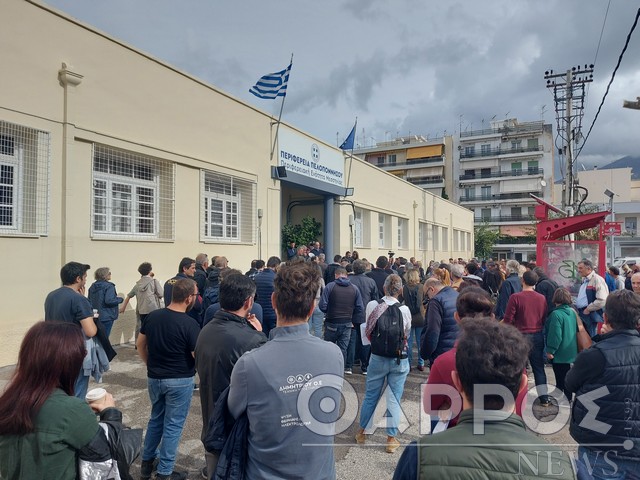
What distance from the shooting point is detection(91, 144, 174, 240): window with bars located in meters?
8.60

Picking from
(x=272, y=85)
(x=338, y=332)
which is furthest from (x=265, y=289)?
(x=272, y=85)

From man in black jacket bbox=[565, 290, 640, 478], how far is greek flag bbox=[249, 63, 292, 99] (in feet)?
35.7

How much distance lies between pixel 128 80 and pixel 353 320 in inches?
271

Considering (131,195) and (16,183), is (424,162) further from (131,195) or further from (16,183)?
(16,183)

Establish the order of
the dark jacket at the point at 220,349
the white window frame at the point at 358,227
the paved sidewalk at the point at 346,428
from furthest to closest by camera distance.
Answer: the white window frame at the point at 358,227
the paved sidewalk at the point at 346,428
the dark jacket at the point at 220,349

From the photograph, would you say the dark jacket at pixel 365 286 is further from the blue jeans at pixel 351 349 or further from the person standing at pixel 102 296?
the person standing at pixel 102 296

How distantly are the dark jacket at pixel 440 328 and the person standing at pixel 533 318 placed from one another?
1.59m

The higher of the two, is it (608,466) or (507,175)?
(507,175)

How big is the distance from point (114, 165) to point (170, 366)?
6.79m

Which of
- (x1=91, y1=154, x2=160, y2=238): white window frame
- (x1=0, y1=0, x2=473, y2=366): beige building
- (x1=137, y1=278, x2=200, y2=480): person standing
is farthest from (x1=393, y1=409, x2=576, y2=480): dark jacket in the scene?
(x1=91, y1=154, x2=160, y2=238): white window frame

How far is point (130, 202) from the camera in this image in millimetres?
9203

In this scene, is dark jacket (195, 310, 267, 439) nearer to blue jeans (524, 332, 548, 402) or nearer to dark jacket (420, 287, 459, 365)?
dark jacket (420, 287, 459, 365)

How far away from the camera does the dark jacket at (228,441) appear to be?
2031 millimetres

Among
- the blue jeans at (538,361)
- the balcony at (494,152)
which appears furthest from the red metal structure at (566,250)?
the balcony at (494,152)
